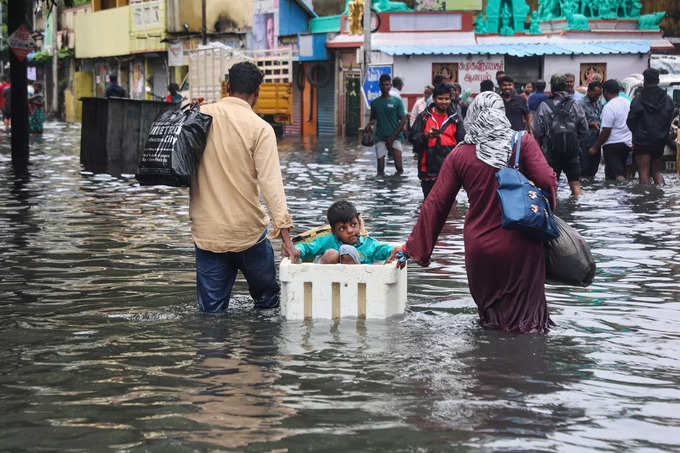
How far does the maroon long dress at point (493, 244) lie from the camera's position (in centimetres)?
671

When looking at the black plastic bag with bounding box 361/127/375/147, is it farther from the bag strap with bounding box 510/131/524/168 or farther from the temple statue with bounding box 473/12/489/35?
the temple statue with bounding box 473/12/489/35

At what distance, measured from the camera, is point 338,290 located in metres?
7.21

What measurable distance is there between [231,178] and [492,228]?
1.51 metres

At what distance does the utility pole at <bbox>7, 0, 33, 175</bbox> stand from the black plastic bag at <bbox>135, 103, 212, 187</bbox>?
15773 mm

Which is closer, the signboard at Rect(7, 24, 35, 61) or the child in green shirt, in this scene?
the child in green shirt

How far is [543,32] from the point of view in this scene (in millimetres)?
38062

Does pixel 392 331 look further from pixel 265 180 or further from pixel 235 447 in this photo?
pixel 235 447

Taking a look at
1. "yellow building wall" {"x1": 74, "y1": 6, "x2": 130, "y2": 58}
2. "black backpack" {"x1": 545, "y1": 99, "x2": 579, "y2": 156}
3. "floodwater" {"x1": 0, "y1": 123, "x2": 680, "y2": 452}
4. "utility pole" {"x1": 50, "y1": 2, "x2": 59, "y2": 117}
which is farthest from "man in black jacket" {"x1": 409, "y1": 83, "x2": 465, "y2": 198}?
"utility pole" {"x1": 50, "y1": 2, "x2": 59, "y2": 117}

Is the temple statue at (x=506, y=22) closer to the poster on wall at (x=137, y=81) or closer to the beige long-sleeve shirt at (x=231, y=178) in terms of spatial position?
the poster on wall at (x=137, y=81)

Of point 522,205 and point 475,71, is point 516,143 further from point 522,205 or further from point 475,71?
point 475,71

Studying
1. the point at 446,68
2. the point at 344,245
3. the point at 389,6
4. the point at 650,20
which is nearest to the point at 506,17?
the point at 389,6

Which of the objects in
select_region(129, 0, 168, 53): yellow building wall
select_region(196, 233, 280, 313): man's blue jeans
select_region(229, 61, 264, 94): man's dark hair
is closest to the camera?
select_region(229, 61, 264, 94): man's dark hair

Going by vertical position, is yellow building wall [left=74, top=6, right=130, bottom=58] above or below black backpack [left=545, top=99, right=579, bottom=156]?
above

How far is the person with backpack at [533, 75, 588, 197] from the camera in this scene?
16.0 metres
